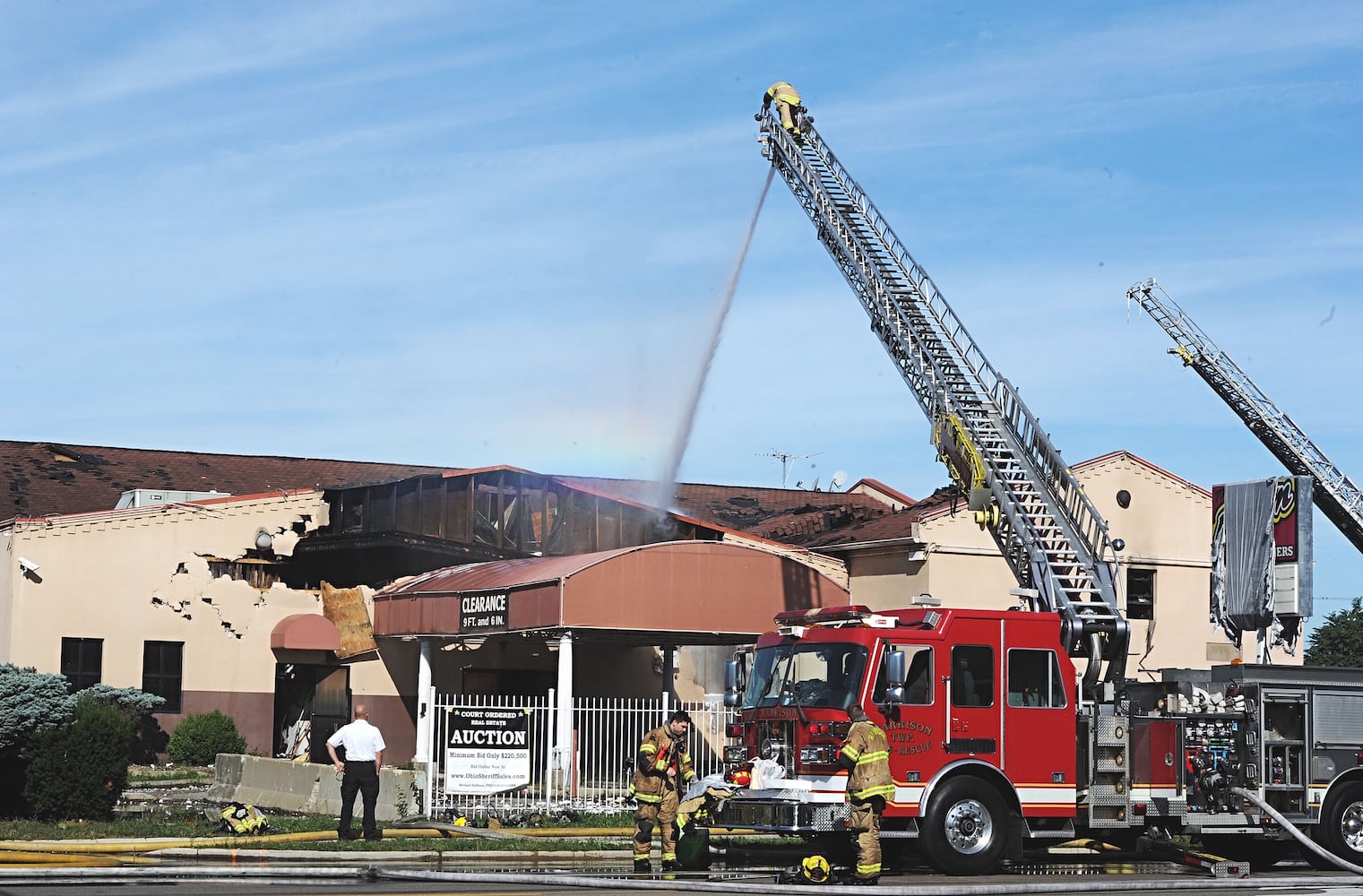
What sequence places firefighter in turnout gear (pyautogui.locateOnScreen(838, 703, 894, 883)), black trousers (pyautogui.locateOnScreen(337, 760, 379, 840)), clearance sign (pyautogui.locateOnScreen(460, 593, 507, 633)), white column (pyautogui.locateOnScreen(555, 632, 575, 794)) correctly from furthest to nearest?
clearance sign (pyautogui.locateOnScreen(460, 593, 507, 633)) < white column (pyautogui.locateOnScreen(555, 632, 575, 794)) < black trousers (pyautogui.locateOnScreen(337, 760, 379, 840)) < firefighter in turnout gear (pyautogui.locateOnScreen(838, 703, 894, 883))

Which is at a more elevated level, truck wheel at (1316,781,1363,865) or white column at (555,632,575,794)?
white column at (555,632,575,794)

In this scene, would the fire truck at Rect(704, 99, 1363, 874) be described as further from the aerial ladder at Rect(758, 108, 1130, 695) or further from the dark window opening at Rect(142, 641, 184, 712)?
the dark window opening at Rect(142, 641, 184, 712)

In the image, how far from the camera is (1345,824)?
60.0 ft

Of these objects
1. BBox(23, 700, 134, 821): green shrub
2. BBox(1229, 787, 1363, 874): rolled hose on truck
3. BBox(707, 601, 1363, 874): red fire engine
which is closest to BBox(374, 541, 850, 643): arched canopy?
BBox(23, 700, 134, 821): green shrub

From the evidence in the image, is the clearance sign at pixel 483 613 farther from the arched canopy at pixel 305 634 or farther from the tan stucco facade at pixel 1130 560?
the tan stucco facade at pixel 1130 560

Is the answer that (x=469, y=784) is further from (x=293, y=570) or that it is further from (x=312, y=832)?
(x=293, y=570)

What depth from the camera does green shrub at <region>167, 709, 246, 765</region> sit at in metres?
30.3

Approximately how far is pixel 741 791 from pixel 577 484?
18564 millimetres

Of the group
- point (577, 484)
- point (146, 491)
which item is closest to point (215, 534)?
point (146, 491)

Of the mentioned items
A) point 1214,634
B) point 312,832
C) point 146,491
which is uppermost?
point 146,491

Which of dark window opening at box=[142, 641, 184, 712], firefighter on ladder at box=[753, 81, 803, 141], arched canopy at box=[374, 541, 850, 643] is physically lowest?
dark window opening at box=[142, 641, 184, 712]

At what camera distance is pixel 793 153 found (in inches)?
1007

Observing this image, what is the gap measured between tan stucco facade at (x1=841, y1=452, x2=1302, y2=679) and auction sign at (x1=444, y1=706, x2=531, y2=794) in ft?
48.3

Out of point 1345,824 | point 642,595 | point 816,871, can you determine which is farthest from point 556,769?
point 1345,824
